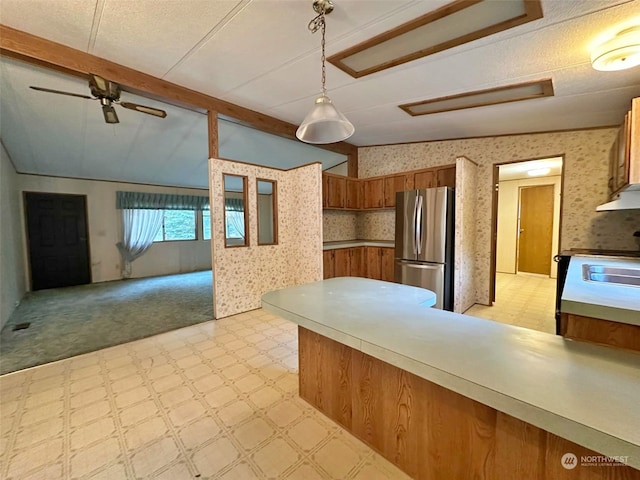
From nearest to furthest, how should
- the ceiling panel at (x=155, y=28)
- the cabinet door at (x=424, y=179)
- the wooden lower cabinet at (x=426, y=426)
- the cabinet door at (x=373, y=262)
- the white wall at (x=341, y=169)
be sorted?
the wooden lower cabinet at (x=426, y=426), the ceiling panel at (x=155, y=28), the cabinet door at (x=424, y=179), the cabinet door at (x=373, y=262), the white wall at (x=341, y=169)

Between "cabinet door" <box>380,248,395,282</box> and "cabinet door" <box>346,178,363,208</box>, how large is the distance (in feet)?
3.47

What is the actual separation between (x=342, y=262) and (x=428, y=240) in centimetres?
154

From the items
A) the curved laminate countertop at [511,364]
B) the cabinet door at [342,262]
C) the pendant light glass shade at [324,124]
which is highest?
the pendant light glass shade at [324,124]

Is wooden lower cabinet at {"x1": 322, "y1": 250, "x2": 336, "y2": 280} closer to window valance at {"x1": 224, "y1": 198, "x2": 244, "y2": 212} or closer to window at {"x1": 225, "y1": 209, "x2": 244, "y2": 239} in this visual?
window at {"x1": 225, "y1": 209, "x2": 244, "y2": 239}

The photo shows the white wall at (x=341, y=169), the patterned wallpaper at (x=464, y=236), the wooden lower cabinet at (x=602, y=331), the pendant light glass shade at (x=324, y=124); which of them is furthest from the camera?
the white wall at (x=341, y=169)

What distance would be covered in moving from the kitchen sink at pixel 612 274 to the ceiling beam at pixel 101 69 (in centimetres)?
411

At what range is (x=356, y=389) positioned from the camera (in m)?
1.62

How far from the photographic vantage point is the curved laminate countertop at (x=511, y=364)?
682mm

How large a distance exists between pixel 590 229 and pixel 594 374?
12.7 ft

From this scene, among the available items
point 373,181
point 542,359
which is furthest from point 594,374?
point 373,181

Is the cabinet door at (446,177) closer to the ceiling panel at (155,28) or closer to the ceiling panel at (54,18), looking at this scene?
the ceiling panel at (155,28)


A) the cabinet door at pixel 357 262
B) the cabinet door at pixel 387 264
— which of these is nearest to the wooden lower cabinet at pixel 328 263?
the cabinet door at pixel 357 262

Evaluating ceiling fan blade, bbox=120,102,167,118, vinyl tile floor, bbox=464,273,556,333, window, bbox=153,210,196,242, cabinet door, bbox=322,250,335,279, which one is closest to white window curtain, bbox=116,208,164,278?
window, bbox=153,210,196,242

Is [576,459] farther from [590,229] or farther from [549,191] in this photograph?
[549,191]
